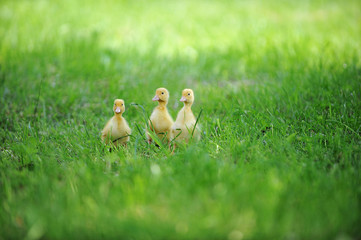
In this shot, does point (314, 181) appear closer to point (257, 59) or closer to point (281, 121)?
point (281, 121)

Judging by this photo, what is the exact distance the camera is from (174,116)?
4.11 meters

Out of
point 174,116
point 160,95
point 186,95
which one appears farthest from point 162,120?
point 174,116

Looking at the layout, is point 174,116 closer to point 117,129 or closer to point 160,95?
point 160,95

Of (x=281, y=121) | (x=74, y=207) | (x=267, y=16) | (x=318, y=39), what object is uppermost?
(x=267, y=16)

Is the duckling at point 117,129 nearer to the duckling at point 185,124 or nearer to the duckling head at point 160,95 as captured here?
the duckling head at point 160,95

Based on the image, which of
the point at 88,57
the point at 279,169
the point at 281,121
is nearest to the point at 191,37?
the point at 88,57

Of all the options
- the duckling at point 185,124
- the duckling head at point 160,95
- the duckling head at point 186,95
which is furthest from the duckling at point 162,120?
the duckling head at point 186,95

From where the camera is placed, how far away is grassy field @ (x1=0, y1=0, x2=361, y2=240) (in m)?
2.07

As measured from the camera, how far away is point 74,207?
2191 mm

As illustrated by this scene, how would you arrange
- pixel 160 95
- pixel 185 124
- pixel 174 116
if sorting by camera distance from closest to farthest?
pixel 185 124
pixel 160 95
pixel 174 116

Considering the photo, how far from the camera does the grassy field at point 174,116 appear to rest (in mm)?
2074

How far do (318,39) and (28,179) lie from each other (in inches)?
253

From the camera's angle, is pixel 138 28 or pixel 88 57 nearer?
pixel 88 57

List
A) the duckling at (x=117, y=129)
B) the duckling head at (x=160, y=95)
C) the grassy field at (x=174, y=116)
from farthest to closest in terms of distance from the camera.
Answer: the duckling head at (x=160, y=95), the duckling at (x=117, y=129), the grassy field at (x=174, y=116)
